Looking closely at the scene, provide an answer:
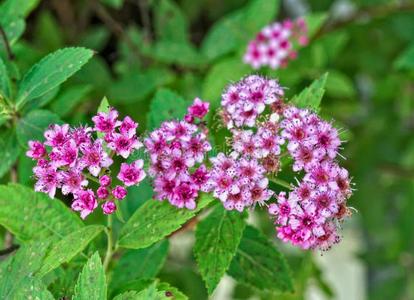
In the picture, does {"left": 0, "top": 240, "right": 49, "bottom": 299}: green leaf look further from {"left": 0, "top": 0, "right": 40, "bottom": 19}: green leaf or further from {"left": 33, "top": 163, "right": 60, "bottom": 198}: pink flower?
{"left": 0, "top": 0, "right": 40, "bottom": 19}: green leaf

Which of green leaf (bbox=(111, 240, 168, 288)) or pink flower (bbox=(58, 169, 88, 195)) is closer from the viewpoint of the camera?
pink flower (bbox=(58, 169, 88, 195))

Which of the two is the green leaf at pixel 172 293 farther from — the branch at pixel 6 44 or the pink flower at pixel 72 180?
the branch at pixel 6 44

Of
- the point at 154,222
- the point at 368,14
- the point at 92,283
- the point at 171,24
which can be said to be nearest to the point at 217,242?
the point at 154,222

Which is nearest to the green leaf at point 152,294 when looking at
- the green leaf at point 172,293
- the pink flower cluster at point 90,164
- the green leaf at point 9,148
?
the green leaf at point 172,293

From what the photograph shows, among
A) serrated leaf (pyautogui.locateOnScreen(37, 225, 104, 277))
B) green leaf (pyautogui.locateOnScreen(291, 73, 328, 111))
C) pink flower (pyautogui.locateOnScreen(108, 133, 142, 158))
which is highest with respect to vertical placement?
green leaf (pyautogui.locateOnScreen(291, 73, 328, 111))

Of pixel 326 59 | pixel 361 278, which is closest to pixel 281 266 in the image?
pixel 326 59

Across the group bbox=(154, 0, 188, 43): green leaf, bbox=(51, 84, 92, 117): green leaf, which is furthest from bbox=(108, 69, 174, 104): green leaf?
bbox=(51, 84, 92, 117): green leaf
